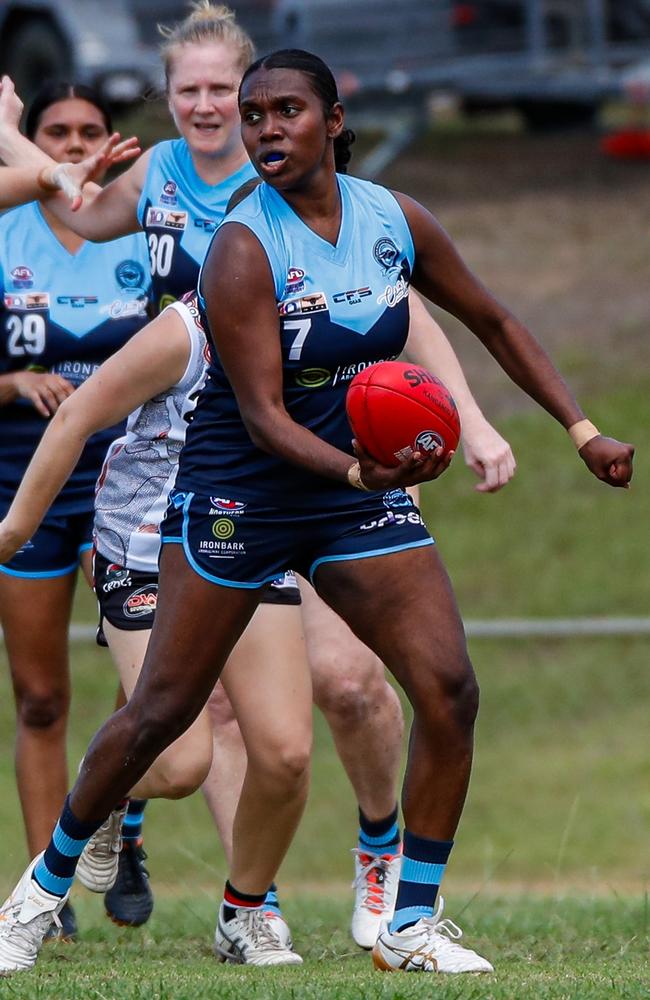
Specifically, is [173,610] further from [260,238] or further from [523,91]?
[523,91]

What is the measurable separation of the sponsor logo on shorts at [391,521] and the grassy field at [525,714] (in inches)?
44.2

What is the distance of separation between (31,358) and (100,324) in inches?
10.5

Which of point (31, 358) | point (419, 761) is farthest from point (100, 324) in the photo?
point (419, 761)

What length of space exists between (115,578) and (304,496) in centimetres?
98

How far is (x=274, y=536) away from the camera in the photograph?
446 cm


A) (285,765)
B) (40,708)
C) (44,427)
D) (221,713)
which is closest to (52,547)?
(44,427)

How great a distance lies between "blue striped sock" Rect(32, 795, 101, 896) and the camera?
15.3ft

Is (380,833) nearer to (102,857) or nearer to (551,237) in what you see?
(102,857)

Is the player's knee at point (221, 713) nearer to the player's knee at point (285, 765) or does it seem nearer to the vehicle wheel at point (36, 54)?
the player's knee at point (285, 765)

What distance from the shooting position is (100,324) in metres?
5.77

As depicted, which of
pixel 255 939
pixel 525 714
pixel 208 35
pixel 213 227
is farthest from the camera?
pixel 525 714

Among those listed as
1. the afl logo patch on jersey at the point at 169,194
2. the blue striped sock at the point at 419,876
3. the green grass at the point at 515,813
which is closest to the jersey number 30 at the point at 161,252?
the afl logo patch on jersey at the point at 169,194

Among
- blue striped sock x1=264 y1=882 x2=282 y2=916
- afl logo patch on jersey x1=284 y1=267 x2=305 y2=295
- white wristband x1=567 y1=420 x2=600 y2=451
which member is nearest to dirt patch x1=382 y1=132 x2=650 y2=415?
blue striped sock x1=264 y1=882 x2=282 y2=916

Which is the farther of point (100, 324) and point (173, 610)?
point (100, 324)
